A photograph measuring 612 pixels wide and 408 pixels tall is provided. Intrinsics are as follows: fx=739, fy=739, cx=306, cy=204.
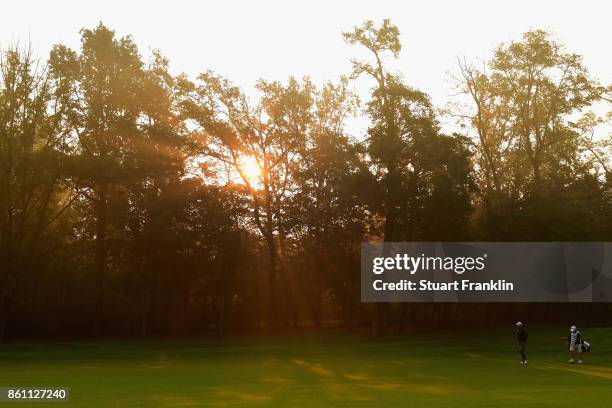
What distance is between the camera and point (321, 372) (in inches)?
1359

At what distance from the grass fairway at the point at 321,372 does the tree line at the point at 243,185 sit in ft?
31.2

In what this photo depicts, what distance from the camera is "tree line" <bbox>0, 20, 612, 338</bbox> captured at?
64.5 m

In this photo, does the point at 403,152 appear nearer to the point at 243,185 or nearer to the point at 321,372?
the point at 243,185

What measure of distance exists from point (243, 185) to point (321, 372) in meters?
40.1

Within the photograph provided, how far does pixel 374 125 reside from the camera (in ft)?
218

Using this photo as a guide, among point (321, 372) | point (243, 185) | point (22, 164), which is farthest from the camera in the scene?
point (243, 185)

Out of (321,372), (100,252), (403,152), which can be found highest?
(403,152)

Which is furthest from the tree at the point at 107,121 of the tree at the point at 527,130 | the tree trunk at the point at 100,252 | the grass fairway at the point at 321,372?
the tree at the point at 527,130

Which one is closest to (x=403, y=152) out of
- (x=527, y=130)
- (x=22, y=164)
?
(x=527, y=130)

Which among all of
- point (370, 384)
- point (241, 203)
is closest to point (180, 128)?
point (241, 203)

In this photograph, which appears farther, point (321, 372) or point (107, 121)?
point (107, 121)

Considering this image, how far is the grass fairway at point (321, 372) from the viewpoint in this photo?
76.9 ft

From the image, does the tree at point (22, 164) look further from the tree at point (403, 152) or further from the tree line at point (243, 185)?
the tree at point (403, 152)

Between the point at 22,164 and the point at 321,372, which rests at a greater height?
the point at 22,164
